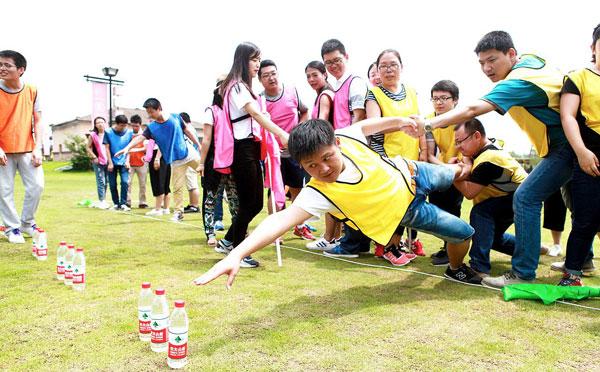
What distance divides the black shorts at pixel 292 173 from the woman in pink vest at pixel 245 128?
1.42 metres

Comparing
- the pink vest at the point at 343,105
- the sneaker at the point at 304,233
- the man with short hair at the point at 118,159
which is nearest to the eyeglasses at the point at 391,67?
the pink vest at the point at 343,105

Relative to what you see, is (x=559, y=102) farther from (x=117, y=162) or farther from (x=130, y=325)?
(x=117, y=162)

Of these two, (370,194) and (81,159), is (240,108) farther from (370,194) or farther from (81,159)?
(81,159)

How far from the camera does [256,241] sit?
308cm

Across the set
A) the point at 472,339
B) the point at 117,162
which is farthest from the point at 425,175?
the point at 117,162

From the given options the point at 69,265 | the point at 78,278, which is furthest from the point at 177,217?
the point at 78,278

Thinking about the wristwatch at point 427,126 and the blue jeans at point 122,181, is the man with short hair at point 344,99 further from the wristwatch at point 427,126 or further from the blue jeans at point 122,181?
the blue jeans at point 122,181

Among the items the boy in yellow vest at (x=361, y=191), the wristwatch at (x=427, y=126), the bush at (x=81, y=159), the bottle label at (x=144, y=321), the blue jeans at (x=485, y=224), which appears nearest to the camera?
the bottle label at (x=144, y=321)

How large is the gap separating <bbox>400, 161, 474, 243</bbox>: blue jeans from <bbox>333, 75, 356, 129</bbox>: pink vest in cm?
164

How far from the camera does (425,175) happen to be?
165 inches

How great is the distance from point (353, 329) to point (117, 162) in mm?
9306

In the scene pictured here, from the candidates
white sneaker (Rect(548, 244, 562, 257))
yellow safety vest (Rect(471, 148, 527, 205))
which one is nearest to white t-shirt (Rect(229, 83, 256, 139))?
yellow safety vest (Rect(471, 148, 527, 205))

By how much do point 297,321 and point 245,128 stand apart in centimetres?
249

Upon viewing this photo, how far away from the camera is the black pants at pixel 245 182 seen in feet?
17.1
